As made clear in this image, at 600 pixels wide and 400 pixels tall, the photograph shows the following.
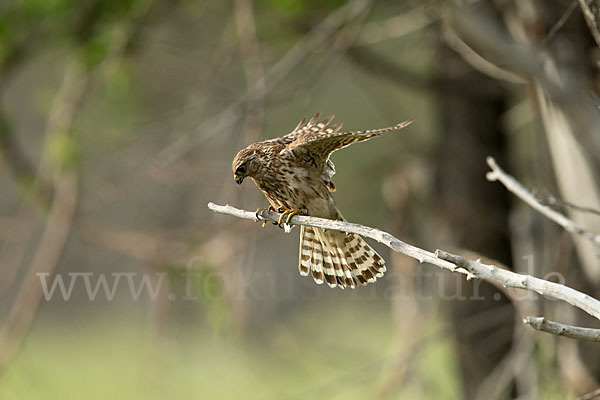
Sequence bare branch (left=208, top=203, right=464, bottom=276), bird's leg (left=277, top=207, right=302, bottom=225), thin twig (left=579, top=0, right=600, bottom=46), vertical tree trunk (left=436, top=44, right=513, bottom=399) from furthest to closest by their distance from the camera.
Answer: vertical tree trunk (left=436, top=44, right=513, bottom=399) < bird's leg (left=277, top=207, right=302, bottom=225) < thin twig (left=579, top=0, right=600, bottom=46) < bare branch (left=208, top=203, right=464, bottom=276)

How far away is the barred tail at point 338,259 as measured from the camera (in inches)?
94.2

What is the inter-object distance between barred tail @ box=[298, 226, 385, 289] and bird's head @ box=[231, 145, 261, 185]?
0.95ft

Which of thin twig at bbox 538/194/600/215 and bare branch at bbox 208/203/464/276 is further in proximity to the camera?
thin twig at bbox 538/194/600/215

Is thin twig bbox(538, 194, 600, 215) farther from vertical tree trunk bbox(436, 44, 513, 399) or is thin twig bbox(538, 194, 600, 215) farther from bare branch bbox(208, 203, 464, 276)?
vertical tree trunk bbox(436, 44, 513, 399)

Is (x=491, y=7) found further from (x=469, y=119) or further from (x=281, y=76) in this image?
(x=469, y=119)

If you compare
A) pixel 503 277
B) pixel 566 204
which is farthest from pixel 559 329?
pixel 566 204

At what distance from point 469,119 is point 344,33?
1464 millimetres

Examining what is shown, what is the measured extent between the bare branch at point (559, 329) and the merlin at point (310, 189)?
0.87 metres

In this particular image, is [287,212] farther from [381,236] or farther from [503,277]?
[503,277]

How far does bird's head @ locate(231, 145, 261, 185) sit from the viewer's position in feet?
7.95

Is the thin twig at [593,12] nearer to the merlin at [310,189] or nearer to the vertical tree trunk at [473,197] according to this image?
the merlin at [310,189]

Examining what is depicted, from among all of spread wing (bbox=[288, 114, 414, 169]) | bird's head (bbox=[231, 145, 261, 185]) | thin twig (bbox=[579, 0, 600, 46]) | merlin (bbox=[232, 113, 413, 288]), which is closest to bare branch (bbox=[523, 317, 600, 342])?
spread wing (bbox=[288, 114, 414, 169])

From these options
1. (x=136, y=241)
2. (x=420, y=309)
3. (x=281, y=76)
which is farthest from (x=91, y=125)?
(x=420, y=309)

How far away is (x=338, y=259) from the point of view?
2.55m
